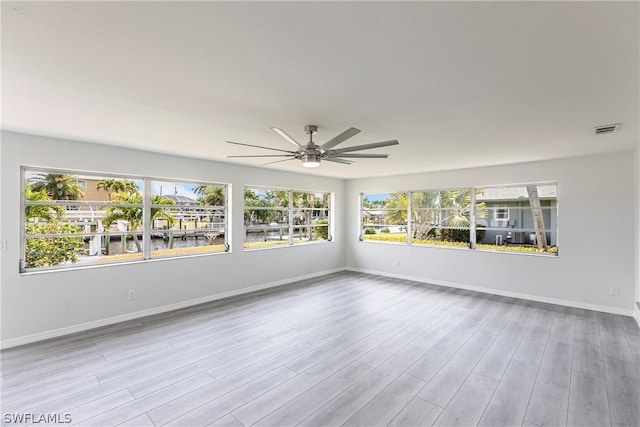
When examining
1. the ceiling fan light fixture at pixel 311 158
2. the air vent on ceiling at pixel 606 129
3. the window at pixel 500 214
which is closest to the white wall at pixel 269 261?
the window at pixel 500 214

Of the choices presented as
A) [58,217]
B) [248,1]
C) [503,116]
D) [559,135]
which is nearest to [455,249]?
[559,135]

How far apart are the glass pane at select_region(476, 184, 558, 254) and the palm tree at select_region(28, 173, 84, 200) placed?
6711mm

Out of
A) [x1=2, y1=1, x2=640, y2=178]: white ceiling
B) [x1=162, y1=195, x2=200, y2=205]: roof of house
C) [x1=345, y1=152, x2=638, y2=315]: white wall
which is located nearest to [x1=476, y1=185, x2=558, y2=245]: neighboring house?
[x1=345, y1=152, x2=638, y2=315]: white wall

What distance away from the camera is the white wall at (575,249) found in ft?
14.3

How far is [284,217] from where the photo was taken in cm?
650

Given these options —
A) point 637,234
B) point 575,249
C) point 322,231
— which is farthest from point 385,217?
point 637,234

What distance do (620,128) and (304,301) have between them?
4.63m

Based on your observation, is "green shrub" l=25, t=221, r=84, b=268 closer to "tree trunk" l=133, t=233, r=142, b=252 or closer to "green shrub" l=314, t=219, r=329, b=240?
"tree trunk" l=133, t=233, r=142, b=252

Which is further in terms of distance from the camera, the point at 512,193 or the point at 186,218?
the point at 512,193

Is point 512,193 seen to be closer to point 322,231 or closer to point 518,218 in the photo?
point 518,218

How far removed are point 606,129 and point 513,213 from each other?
8.28 ft

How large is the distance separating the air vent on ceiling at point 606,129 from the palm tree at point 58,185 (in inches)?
247

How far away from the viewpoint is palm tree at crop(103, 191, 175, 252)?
13.8 feet

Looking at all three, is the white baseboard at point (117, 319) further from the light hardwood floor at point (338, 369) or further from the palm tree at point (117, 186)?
the palm tree at point (117, 186)
